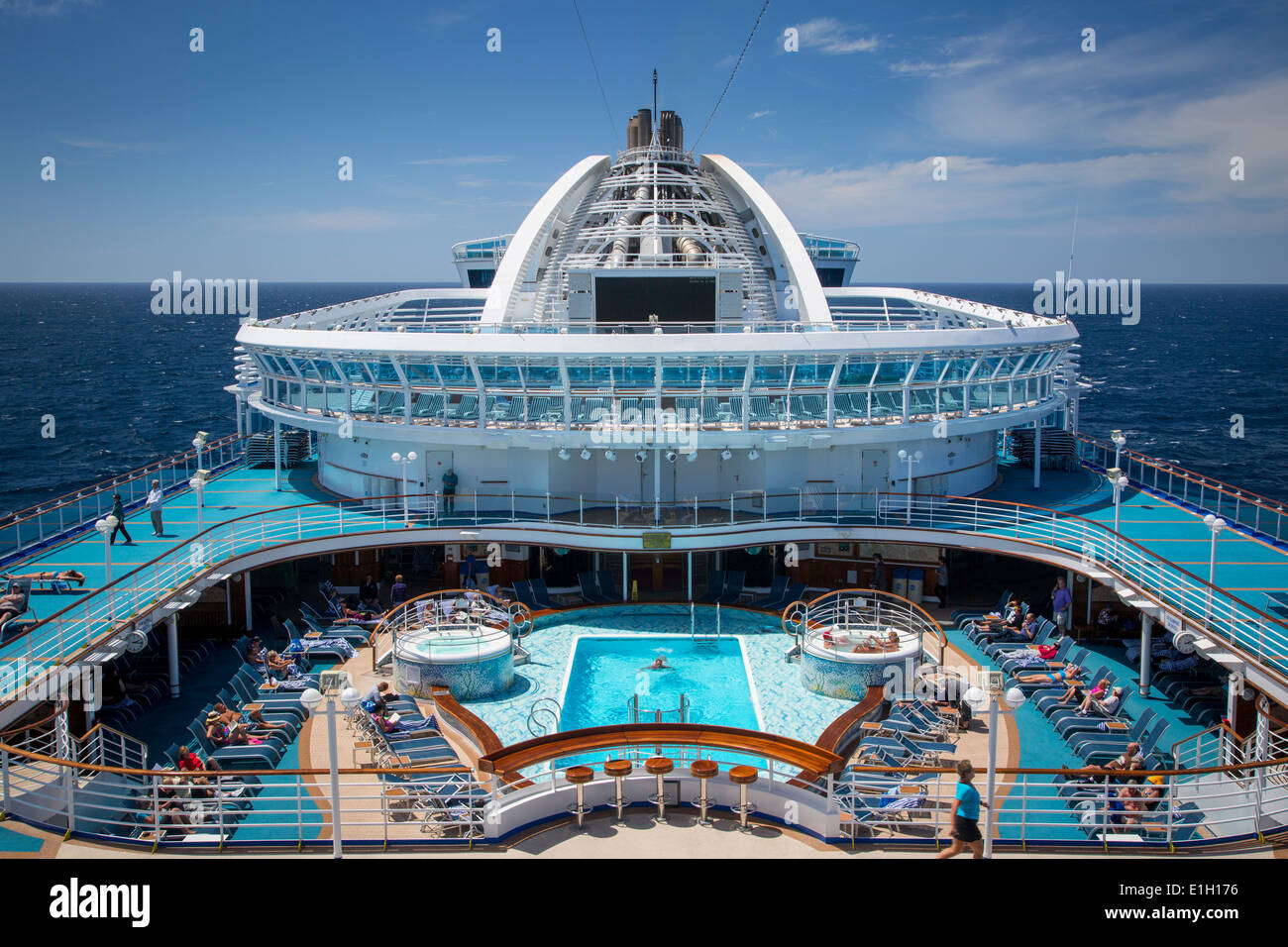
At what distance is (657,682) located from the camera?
67.0 feet

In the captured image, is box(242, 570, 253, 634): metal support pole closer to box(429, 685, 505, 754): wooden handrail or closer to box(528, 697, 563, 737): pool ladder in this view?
box(429, 685, 505, 754): wooden handrail

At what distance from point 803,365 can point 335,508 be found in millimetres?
13141

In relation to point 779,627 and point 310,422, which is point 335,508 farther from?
point 779,627

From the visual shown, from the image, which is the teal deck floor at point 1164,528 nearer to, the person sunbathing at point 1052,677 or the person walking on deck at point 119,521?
the person sunbathing at point 1052,677

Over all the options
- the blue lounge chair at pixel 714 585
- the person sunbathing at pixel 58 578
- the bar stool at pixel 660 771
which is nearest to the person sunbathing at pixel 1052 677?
the blue lounge chair at pixel 714 585

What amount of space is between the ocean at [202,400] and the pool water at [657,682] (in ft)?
117

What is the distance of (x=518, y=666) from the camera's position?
838 inches

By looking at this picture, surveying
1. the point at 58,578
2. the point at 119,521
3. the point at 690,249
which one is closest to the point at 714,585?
the point at 690,249

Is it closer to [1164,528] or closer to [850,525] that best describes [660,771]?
[850,525]

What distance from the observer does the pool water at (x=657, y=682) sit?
62.1 feet

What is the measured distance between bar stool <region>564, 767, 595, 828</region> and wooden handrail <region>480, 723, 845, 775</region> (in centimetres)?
104

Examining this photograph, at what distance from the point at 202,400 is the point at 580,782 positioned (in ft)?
242

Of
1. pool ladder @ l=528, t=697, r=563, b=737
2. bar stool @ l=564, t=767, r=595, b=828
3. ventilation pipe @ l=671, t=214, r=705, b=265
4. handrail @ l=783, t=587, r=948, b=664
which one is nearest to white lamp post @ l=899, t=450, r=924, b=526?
handrail @ l=783, t=587, r=948, b=664
